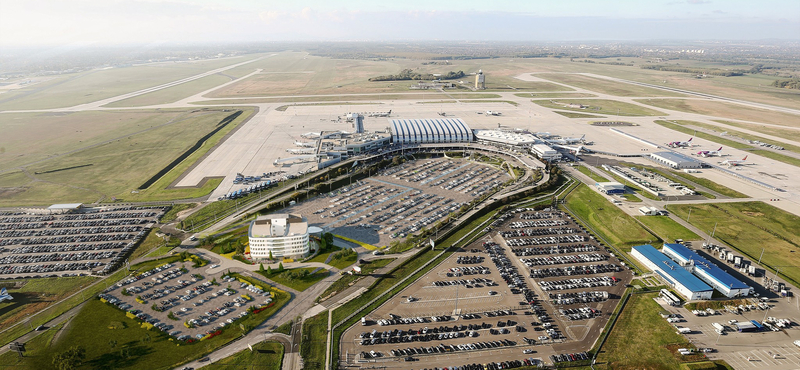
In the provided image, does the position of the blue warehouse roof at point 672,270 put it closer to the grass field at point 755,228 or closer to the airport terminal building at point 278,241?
the grass field at point 755,228

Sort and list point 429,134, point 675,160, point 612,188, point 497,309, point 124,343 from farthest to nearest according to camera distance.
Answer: point 429,134, point 675,160, point 612,188, point 497,309, point 124,343

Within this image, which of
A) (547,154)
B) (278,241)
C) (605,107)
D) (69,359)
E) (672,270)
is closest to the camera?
(69,359)

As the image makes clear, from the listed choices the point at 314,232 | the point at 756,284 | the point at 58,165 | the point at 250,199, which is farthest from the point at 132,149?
the point at 756,284

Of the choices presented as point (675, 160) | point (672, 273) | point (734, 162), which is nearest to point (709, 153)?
point (734, 162)

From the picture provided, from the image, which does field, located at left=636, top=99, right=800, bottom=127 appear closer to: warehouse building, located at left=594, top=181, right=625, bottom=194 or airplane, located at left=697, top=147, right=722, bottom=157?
airplane, located at left=697, top=147, right=722, bottom=157

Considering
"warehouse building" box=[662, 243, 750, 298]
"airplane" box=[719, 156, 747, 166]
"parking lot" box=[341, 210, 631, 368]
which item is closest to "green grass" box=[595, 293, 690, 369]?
"parking lot" box=[341, 210, 631, 368]

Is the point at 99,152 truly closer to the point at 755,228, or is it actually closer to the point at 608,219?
the point at 608,219
